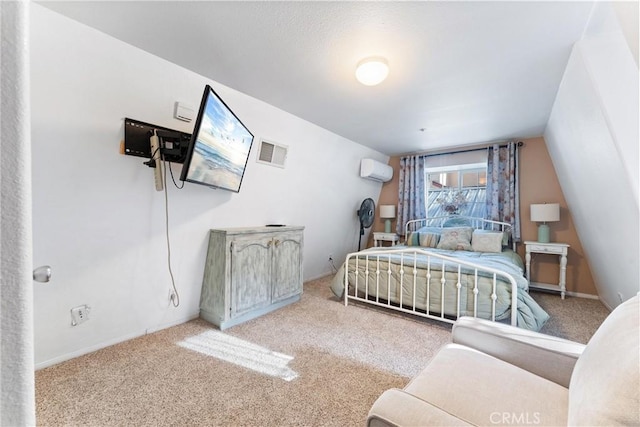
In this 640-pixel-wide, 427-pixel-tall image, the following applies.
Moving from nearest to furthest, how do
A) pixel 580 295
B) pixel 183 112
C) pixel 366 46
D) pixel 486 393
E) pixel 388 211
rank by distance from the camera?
pixel 486 393
pixel 366 46
pixel 183 112
pixel 580 295
pixel 388 211

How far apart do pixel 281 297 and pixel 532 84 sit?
10.6 feet

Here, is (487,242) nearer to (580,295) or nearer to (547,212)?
(547,212)

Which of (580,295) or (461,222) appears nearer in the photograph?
(580,295)

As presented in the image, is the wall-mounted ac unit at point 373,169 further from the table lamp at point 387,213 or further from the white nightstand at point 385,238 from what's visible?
the white nightstand at point 385,238

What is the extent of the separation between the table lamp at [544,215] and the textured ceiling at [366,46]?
127cm

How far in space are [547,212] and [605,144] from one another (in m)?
2.04

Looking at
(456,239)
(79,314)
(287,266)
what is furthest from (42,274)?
(456,239)

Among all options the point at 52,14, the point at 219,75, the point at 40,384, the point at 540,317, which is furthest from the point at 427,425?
the point at 52,14

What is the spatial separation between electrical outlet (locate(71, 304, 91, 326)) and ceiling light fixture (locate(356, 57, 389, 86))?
2718 mm

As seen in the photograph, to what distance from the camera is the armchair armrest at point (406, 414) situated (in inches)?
30.5

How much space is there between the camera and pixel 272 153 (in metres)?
3.11

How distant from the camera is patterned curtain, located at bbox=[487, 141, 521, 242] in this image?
13.1 feet

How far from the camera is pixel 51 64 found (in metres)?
1.70

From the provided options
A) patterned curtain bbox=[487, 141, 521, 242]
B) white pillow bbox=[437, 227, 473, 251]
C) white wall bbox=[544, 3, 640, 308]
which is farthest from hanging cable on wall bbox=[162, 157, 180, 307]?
patterned curtain bbox=[487, 141, 521, 242]
